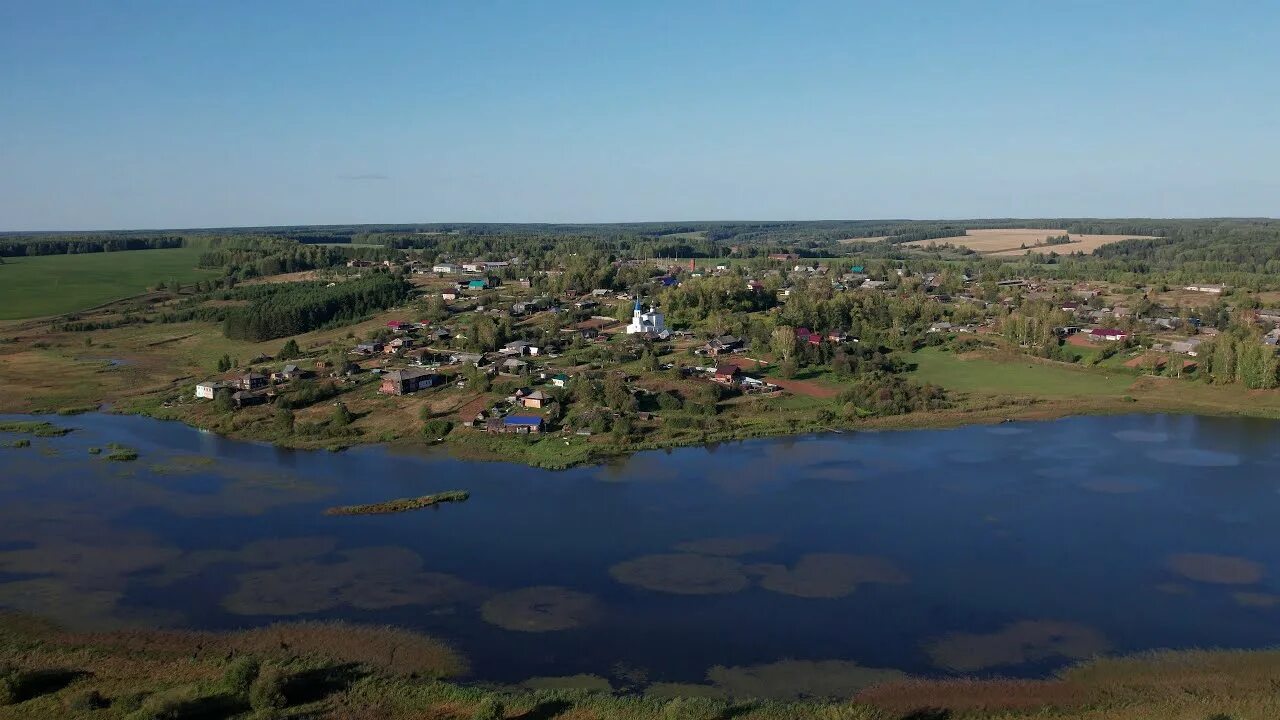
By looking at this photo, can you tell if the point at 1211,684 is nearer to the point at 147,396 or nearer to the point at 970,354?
the point at 970,354

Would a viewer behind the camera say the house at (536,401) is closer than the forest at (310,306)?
→ Yes

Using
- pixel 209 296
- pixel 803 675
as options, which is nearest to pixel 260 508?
pixel 803 675

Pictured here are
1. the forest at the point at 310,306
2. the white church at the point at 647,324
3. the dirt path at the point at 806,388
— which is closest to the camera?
the dirt path at the point at 806,388

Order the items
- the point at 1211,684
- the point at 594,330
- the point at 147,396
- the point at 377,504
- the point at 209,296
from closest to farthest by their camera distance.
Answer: the point at 1211,684
the point at 377,504
the point at 147,396
the point at 594,330
the point at 209,296

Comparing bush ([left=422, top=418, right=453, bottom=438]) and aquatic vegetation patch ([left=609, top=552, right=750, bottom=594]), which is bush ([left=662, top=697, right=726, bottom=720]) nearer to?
aquatic vegetation patch ([left=609, top=552, right=750, bottom=594])

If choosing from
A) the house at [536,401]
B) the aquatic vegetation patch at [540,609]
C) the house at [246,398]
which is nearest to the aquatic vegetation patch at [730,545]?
the aquatic vegetation patch at [540,609]

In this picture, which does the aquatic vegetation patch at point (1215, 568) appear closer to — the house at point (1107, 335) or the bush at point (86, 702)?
the bush at point (86, 702)
